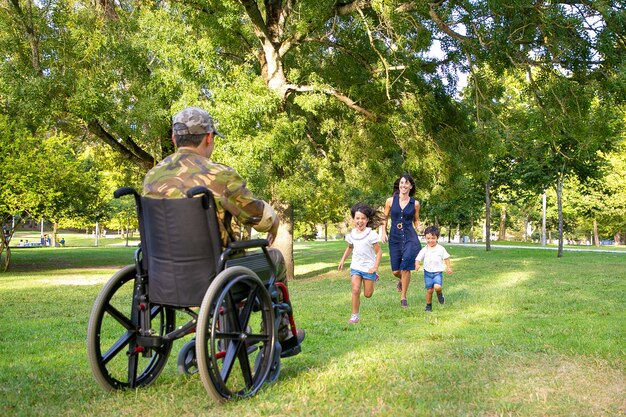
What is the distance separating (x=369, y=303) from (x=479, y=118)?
6.19m

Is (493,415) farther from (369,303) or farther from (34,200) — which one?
(34,200)

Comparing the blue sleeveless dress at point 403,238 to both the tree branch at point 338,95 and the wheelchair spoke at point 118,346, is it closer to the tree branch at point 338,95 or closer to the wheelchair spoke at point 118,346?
the wheelchair spoke at point 118,346

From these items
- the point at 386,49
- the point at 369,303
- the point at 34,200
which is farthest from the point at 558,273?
the point at 34,200

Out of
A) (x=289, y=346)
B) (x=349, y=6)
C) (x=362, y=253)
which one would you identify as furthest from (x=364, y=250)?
(x=349, y=6)

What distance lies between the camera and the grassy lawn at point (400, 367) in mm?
3857

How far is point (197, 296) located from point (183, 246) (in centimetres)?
32

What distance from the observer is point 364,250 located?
7.93 meters

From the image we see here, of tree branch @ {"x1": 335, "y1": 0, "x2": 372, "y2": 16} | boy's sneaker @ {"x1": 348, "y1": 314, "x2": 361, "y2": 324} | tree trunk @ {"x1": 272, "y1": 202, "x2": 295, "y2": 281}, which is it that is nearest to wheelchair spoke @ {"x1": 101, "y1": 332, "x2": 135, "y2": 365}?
boy's sneaker @ {"x1": 348, "y1": 314, "x2": 361, "y2": 324}

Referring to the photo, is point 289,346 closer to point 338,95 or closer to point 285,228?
point 338,95

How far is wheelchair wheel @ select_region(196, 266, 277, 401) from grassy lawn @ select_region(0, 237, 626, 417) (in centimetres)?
15

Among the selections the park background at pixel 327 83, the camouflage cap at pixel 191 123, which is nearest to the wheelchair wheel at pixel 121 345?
the camouflage cap at pixel 191 123

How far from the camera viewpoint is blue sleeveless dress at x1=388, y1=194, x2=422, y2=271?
30.1 ft

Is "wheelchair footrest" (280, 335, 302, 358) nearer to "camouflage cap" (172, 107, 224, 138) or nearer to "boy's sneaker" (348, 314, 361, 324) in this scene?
"camouflage cap" (172, 107, 224, 138)

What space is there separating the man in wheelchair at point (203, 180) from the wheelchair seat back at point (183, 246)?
0.13m
